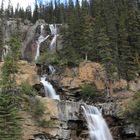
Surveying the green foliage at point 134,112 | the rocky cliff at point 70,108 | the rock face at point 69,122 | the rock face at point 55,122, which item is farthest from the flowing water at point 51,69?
the green foliage at point 134,112

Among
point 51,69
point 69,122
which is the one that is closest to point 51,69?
point 51,69

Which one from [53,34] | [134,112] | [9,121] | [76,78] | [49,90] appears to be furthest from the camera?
[53,34]

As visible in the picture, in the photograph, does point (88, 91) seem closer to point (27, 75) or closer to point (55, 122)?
point (27, 75)

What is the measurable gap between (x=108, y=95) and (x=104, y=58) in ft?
23.1

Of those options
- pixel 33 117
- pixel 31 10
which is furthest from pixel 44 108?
pixel 31 10

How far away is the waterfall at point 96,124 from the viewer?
5710cm

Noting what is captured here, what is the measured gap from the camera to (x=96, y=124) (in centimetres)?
5853

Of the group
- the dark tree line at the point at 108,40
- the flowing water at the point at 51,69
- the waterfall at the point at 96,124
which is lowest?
the waterfall at the point at 96,124

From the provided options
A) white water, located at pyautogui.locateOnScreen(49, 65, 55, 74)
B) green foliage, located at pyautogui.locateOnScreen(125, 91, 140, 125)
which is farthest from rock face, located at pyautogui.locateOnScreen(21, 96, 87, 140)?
white water, located at pyautogui.locateOnScreen(49, 65, 55, 74)

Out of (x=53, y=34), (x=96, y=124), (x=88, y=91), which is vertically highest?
(x=53, y=34)

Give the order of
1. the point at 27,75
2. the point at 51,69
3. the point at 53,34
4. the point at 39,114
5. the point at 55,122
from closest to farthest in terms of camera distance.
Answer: the point at 39,114
the point at 55,122
the point at 27,75
the point at 51,69
the point at 53,34

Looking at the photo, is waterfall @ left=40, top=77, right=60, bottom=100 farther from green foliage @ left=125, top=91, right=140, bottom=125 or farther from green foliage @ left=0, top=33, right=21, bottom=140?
green foliage @ left=125, top=91, right=140, bottom=125

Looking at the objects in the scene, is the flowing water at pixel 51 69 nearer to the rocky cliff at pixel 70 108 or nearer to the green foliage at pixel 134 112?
the rocky cliff at pixel 70 108

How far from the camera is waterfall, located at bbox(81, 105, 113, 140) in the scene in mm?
57100
